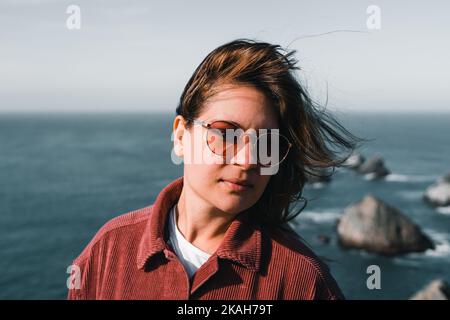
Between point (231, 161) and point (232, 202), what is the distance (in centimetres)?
21

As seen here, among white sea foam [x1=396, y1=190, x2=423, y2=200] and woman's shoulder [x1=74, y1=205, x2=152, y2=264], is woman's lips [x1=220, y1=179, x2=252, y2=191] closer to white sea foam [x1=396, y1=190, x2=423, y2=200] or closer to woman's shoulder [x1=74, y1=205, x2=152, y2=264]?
woman's shoulder [x1=74, y1=205, x2=152, y2=264]

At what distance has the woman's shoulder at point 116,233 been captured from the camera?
2615mm

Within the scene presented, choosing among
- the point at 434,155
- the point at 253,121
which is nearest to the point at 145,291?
the point at 253,121

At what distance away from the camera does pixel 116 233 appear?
2.65 meters

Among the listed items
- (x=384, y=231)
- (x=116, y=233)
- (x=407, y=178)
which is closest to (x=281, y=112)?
(x=116, y=233)

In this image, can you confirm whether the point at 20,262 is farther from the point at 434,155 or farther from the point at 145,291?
the point at 434,155

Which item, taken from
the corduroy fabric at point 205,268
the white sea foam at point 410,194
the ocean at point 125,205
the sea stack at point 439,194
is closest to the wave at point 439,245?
the ocean at point 125,205

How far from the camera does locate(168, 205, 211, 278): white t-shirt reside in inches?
98.7

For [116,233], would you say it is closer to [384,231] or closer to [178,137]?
[178,137]

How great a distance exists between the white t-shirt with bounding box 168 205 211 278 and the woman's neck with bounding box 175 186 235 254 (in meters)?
0.02

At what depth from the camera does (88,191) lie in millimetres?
64625

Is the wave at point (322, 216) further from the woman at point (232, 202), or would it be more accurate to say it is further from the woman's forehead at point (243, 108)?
the woman's forehead at point (243, 108)
